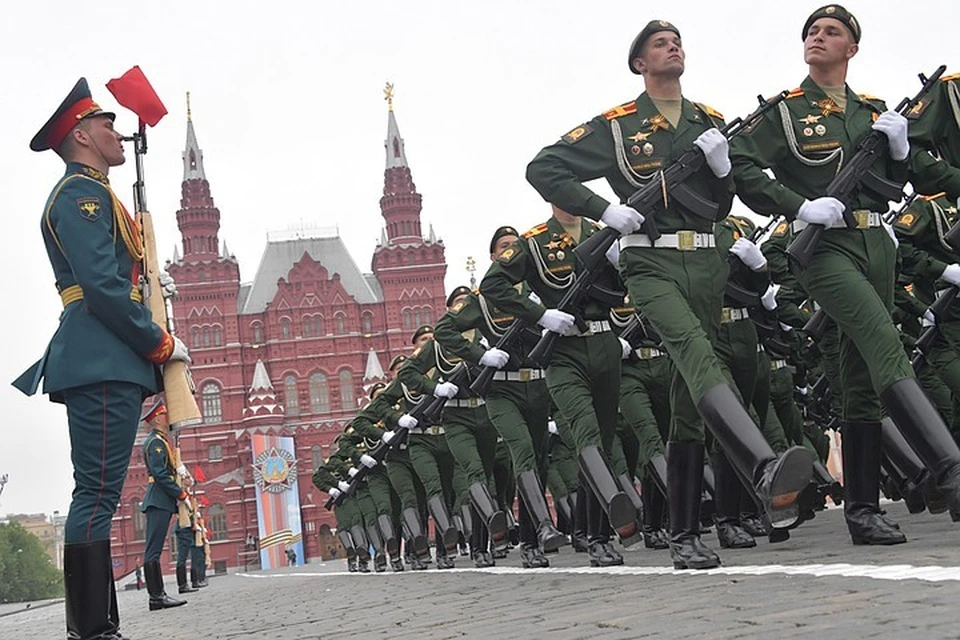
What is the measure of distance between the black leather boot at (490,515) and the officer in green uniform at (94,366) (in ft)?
14.6

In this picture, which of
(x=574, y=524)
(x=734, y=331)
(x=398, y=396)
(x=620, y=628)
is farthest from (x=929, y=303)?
(x=398, y=396)

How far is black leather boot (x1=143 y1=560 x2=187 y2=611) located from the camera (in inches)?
430

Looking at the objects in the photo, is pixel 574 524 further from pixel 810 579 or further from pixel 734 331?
pixel 810 579

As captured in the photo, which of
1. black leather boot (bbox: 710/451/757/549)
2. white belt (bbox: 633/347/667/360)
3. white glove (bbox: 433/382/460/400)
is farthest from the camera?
white glove (bbox: 433/382/460/400)

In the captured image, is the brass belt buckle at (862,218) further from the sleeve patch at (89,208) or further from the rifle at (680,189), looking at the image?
the sleeve patch at (89,208)

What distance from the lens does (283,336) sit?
79750mm

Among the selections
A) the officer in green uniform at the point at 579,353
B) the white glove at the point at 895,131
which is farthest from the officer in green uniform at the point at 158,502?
the white glove at the point at 895,131

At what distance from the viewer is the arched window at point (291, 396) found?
78.2 metres

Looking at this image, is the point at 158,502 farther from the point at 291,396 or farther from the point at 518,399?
the point at 291,396

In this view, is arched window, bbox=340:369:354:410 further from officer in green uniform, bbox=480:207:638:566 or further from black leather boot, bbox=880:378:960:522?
black leather boot, bbox=880:378:960:522

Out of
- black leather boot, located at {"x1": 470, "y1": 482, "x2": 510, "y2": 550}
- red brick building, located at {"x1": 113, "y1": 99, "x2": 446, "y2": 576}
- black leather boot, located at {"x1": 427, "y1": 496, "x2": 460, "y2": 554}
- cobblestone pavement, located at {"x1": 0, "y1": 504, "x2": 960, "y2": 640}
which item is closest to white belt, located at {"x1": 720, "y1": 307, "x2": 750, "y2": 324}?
cobblestone pavement, located at {"x1": 0, "y1": 504, "x2": 960, "y2": 640}

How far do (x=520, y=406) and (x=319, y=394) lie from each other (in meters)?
69.9

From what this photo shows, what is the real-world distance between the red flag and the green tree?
76903 mm

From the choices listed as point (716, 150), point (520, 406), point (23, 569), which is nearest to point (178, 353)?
point (716, 150)
